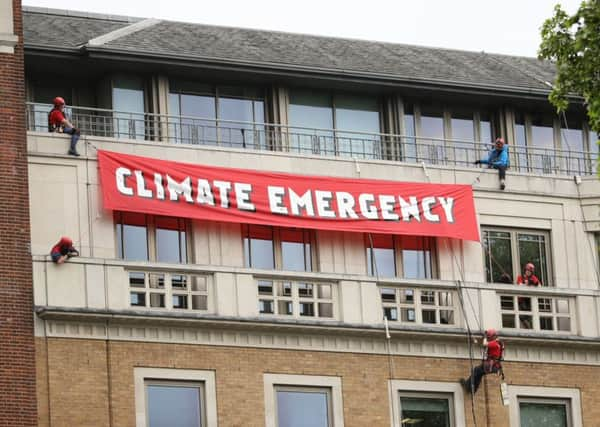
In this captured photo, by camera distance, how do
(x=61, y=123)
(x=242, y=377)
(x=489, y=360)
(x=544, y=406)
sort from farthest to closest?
(x=544, y=406) < (x=489, y=360) < (x=61, y=123) < (x=242, y=377)

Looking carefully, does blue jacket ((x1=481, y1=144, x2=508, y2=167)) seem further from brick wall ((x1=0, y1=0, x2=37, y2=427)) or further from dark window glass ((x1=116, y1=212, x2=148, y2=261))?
brick wall ((x1=0, y1=0, x2=37, y2=427))

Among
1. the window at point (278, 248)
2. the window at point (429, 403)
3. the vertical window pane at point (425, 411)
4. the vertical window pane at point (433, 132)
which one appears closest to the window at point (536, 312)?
the window at point (429, 403)

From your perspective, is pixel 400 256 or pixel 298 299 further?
pixel 400 256

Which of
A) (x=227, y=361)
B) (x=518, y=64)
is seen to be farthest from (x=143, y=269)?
(x=518, y=64)

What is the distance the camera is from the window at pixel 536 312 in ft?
214

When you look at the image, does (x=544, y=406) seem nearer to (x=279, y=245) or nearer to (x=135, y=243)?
(x=279, y=245)

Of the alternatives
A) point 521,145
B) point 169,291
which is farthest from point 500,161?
point 169,291

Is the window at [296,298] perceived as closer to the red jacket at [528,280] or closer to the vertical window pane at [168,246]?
the vertical window pane at [168,246]

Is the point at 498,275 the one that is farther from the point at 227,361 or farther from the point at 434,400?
the point at 227,361

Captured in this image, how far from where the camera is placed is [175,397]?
197 ft

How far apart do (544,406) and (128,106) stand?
13125mm

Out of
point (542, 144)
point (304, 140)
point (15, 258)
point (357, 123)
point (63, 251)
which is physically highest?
point (357, 123)

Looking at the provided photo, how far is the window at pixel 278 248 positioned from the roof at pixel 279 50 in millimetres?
4775

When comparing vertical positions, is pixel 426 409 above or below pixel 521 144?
below
